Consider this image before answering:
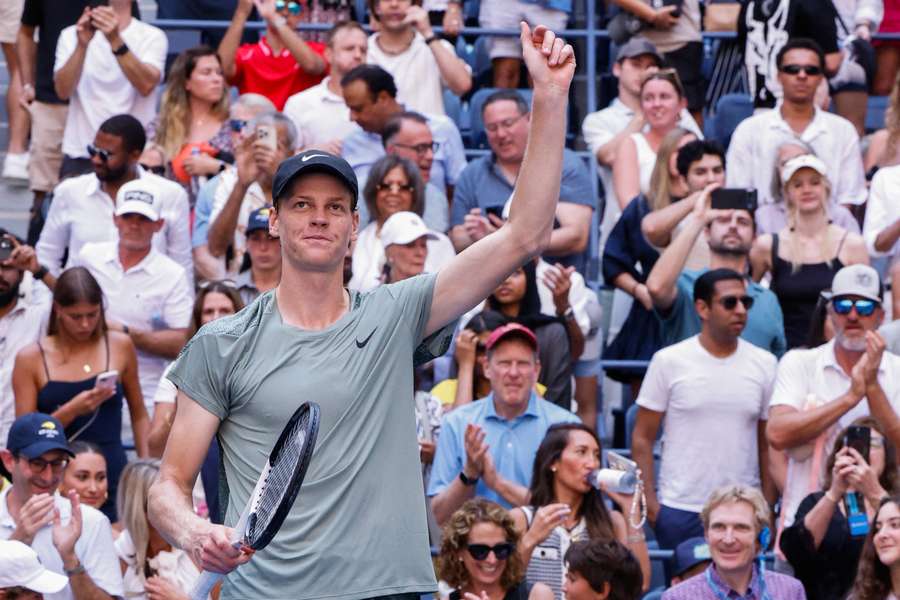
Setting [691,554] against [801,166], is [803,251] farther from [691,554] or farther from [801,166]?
[691,554]

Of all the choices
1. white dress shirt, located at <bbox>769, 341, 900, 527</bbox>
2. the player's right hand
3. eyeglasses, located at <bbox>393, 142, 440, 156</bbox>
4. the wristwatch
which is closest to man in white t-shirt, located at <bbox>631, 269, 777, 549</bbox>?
white dress shirt, located at <bbox>769, 341, 900, 527</bbox>

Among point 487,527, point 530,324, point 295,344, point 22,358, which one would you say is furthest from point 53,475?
point 295,344

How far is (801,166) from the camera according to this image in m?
9.87

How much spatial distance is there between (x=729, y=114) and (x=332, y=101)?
2.83 meters

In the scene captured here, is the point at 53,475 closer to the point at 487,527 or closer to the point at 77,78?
the point at 487,527

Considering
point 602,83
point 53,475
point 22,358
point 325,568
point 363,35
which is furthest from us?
point 602,83

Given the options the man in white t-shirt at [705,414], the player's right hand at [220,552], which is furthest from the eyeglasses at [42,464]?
the player's right hand at [220,552]

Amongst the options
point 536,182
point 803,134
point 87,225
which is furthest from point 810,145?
point 536,182

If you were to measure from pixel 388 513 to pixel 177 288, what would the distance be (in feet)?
19.2

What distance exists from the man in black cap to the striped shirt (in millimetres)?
2419

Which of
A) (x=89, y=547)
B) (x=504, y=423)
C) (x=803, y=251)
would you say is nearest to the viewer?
(x=89, y=547)

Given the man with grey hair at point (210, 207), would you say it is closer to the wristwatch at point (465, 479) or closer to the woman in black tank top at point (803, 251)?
the wristwatch at point (465, 479)

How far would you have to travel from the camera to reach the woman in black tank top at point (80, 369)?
8586 millimetres

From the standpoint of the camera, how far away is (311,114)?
10914mm
